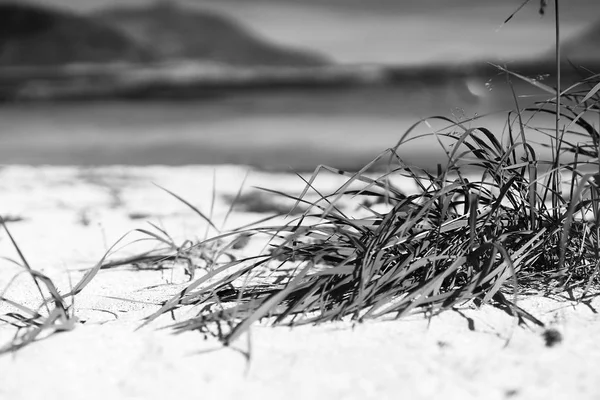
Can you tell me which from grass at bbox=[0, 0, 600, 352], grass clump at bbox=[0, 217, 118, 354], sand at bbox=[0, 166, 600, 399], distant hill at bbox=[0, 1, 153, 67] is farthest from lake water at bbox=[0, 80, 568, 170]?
distant hill at bbox=[0, 1, 153, 67]

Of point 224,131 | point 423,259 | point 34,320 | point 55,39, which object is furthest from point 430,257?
point 55,39

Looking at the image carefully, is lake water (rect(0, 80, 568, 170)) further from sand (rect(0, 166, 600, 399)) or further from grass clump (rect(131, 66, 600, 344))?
Result: sand (rect(0, 166, 600, 399))

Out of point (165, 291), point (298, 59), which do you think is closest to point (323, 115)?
point (165, 291)

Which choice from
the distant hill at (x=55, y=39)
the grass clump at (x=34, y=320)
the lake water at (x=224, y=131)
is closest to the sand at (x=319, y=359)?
the grass clump at (x=34, y=320)

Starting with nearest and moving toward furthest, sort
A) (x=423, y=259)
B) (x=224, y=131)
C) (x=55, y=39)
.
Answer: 1. (x=423, y=259)
2. (x=224, y=131)
3. (x=55, y=39)

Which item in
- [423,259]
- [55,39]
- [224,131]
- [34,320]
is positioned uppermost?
[55,39]

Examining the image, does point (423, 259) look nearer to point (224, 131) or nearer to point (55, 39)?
point (224, 131)

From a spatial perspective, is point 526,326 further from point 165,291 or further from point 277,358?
point 165,291
